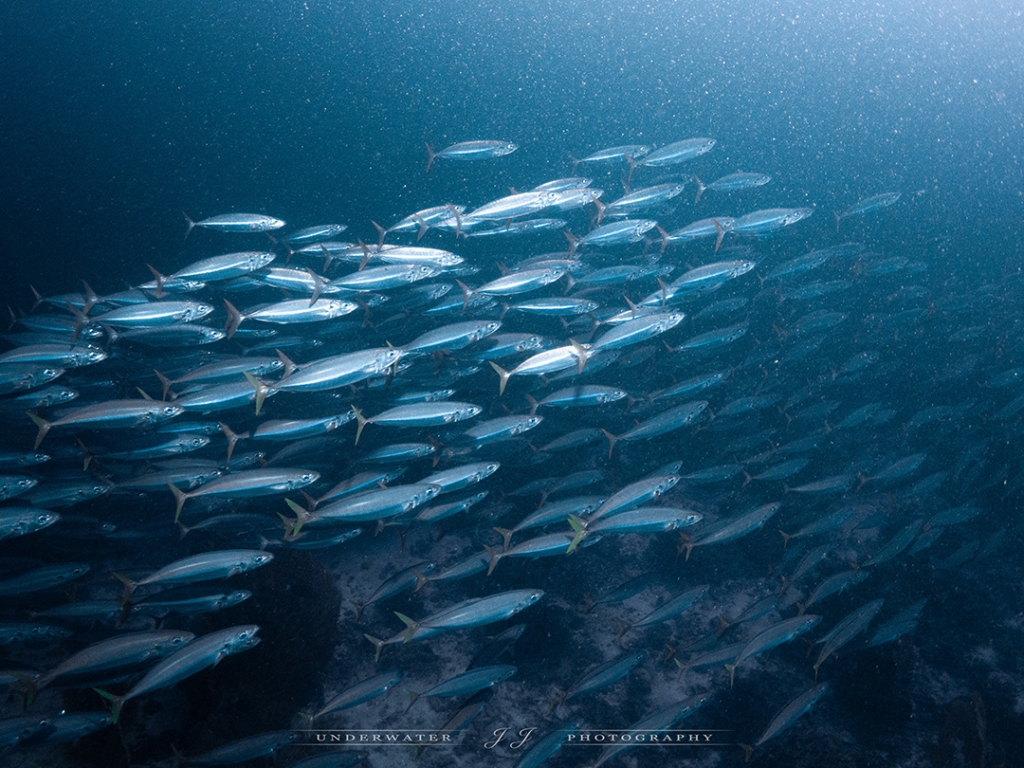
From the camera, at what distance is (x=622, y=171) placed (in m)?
15.5

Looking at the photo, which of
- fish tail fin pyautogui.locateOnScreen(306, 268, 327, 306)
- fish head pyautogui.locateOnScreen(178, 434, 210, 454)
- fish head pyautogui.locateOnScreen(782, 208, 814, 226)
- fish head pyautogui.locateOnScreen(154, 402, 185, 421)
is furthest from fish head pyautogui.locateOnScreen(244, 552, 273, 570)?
fish head pyautogui.locateOnScreen(782, 208, 814, 226)

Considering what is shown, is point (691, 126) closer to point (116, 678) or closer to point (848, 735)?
point (848, 735)

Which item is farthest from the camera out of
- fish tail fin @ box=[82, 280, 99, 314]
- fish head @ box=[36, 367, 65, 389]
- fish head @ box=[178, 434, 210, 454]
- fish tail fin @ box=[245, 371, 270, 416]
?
fish tail fin @ box=[82, 280, 99, 314]

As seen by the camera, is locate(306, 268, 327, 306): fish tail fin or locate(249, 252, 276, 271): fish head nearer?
locate(306, 268, 327, 306): fish tail fin

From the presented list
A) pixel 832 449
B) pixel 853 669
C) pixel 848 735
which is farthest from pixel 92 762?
pixel 832 449

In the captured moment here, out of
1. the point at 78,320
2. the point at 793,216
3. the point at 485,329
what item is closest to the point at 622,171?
the point at 793,216

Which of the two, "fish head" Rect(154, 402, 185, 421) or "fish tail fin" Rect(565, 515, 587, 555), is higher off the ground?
"fish head" Rect(154, 402, 185, 421)

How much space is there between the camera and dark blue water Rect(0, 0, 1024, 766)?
515 centimetres

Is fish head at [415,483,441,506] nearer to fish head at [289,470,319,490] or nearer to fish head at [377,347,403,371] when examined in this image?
fish head at [289,470,319,490]

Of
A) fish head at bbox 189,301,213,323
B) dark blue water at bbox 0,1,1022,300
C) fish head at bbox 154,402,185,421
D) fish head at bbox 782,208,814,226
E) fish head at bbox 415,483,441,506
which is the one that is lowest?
fish head at bbox 415,483,441,506

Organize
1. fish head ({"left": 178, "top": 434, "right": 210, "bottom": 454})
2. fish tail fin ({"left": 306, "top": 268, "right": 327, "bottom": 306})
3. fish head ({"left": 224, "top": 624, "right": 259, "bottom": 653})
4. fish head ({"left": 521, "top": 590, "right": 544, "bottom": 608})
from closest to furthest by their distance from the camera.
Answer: fish head ({"left": 224, "top": 624, "right": 259, "bottom": 653}) < fish head ({"left": 521, "top": 590, "right": 544, "bottom": 608}) < fish tail fin ({"left": 306, "top": 268, "right": 327, "bottom": 306}) < fish head ({"left": 178, "top": 434, "right": 210, "bottom": 454})

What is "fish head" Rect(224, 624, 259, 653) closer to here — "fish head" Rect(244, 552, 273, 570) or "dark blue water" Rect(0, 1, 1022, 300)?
"fish head" Rect(244, 552, 273, 570)

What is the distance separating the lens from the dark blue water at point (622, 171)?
203 inches

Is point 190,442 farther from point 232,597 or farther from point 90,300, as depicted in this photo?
point 90,300
